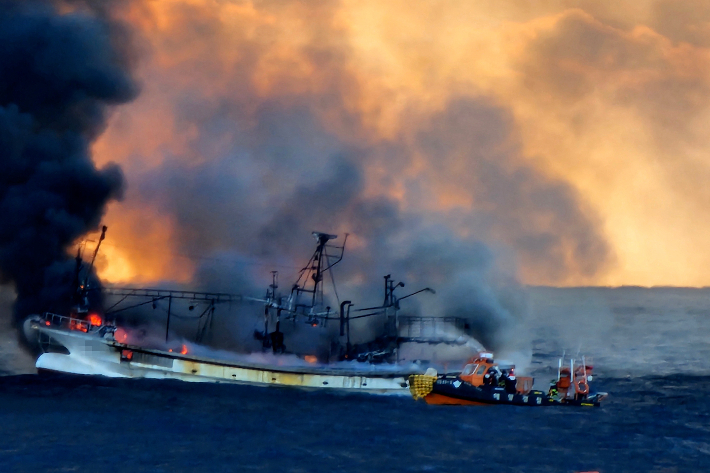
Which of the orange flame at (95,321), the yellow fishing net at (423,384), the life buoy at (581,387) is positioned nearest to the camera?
the yellow fishing net at (423,384)

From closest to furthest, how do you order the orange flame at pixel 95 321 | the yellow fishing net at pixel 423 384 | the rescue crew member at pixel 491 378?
the yellow fishing net at pixel 423 384
the rescue crew member at pixel 491 378
the orange flame at pixel 95 321

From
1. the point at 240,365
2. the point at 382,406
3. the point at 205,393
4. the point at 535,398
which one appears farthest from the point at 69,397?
the point at 535,398

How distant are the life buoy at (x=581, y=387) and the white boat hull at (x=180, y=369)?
19014 mm

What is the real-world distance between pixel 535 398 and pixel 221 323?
175 feet

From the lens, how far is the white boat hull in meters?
87.0

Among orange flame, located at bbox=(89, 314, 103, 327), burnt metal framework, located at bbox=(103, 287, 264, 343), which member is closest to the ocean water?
orange flame, located at bbox=(89, 314, 103, 327)

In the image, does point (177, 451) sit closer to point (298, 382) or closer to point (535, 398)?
point (298, 382)

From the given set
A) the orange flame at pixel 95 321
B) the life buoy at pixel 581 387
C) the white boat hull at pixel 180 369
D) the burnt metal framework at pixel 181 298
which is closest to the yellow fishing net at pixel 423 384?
the white boat hull at pixel 180 369

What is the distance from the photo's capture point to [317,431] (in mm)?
65812

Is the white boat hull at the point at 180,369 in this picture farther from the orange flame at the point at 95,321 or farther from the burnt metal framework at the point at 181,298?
the burnt metal framework at the point at 181,298

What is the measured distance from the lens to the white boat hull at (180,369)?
8700 cm

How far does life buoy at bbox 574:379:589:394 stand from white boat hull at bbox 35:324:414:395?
749 inches

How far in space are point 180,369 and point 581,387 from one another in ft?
148

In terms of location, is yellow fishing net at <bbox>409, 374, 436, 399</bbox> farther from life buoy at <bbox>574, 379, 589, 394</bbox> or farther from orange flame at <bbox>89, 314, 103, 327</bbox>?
orange flame at <bbox>89, 314, 103, 327</bbox>
